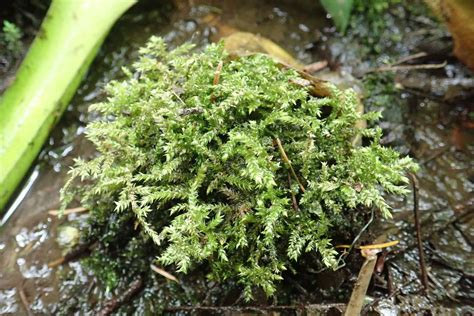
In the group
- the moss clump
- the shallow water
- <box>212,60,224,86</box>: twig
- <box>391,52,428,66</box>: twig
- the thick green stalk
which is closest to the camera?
the moss clump

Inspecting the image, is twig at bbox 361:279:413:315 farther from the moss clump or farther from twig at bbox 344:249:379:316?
the moss clump

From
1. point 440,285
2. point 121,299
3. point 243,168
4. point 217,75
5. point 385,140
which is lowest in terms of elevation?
point 440,285

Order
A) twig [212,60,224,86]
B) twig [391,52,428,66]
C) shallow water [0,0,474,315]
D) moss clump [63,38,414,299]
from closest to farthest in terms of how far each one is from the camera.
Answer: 1. moss clump [63,38,414,299]
2. twig [212,60,224,86]
3. shallow water [0,0,474,315]
4. twig [391,52,428,66]

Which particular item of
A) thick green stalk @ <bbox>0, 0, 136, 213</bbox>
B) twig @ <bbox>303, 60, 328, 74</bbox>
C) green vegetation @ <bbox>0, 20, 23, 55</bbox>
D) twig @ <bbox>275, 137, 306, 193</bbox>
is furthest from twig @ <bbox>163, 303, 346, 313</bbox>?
green vegetation @ <bbox>0, 20, 23, 55</bbox>

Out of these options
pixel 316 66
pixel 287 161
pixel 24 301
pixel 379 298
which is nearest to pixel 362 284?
pixel 379 298

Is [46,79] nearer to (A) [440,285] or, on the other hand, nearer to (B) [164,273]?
(B) [164,273]

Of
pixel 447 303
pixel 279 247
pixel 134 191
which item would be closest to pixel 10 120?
pixel 134 191
